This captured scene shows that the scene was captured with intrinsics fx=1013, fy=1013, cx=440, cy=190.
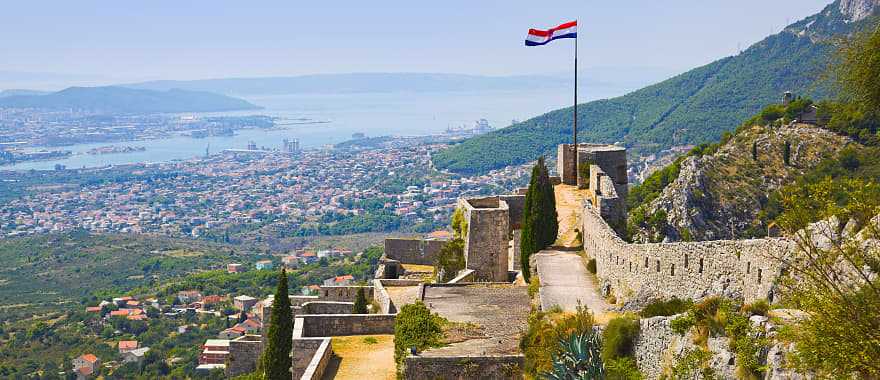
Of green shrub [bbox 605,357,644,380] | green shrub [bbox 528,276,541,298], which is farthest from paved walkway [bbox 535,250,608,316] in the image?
green shrub [bbox 605,357,644,380]

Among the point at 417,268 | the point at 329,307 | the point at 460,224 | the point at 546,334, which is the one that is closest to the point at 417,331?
the point at 546,334

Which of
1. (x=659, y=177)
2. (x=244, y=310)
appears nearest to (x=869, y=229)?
(x=659, y=177)

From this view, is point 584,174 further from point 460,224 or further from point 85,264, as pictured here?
point 85,264

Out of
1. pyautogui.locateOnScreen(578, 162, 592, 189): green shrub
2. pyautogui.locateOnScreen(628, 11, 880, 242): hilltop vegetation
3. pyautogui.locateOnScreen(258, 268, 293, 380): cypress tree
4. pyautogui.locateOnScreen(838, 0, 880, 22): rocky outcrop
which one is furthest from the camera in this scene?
pyautogui.locateOnScreen(838, 0, 880, 22): rocky outcrop

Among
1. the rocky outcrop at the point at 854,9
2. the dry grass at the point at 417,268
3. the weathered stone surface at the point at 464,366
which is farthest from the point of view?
the rocky outcrop at the point at 854,9

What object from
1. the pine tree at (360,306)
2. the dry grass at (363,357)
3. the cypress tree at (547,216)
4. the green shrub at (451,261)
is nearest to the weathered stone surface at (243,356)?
the pine tree at (360,306)

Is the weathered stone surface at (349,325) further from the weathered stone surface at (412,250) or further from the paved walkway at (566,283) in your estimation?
the weathered stone surface at (412,250)

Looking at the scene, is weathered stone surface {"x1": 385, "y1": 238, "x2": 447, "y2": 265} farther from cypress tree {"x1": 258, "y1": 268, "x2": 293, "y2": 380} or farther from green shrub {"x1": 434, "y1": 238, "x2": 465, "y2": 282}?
cypress tree {"x1": 258, "y1": 268, "x2": 293, "y2": 380}
